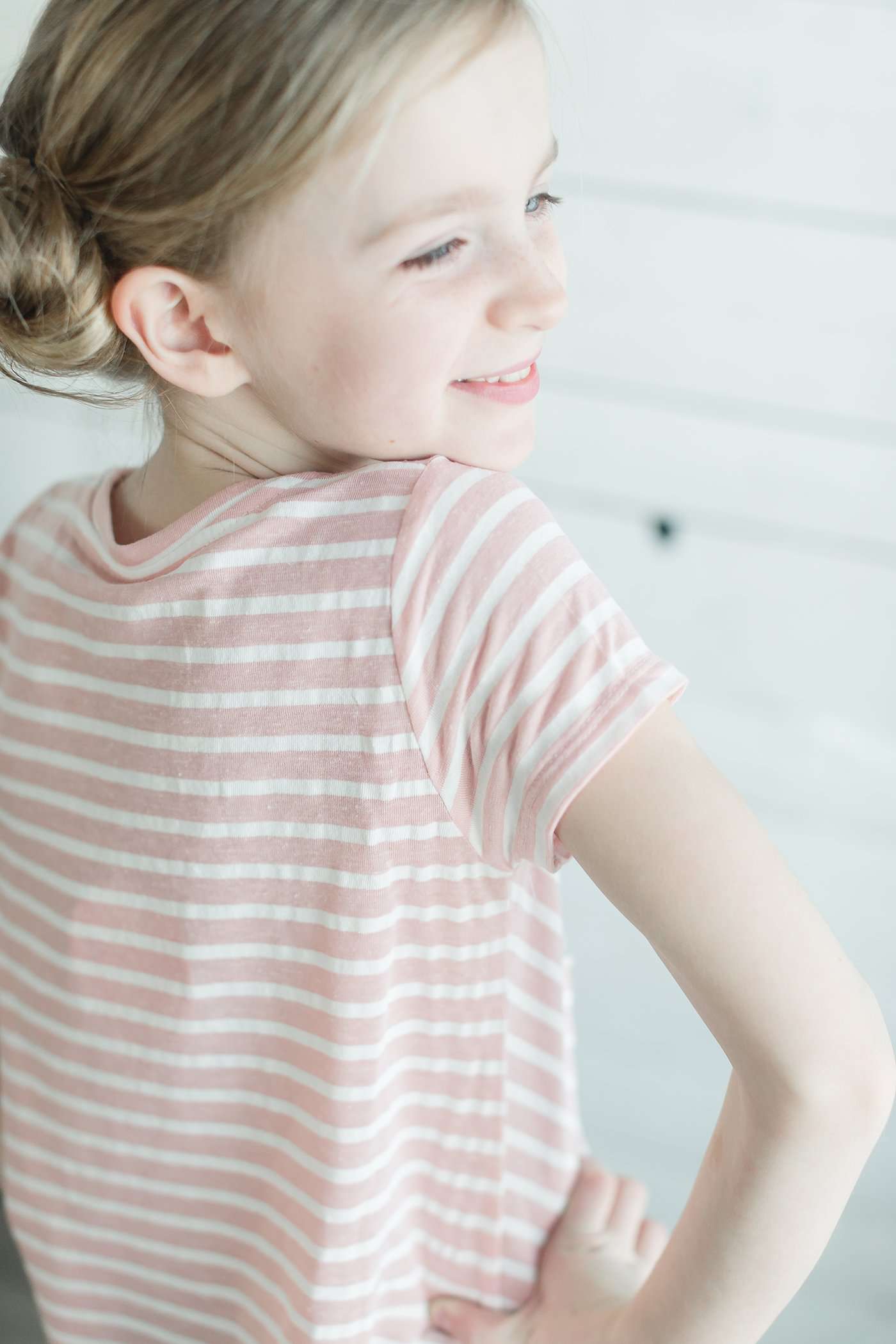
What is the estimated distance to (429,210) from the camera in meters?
0.51

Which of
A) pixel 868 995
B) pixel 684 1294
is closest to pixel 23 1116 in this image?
pixel 684 1294

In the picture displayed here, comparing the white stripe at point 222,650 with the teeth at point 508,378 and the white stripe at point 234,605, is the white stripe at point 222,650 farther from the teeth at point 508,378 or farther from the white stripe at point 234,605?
the teeth at point 508,378

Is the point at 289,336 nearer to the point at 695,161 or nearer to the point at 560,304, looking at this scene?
the point at 560,304

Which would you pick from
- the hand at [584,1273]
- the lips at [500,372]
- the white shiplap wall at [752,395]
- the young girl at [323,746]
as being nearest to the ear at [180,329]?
the young girl at [323,746]

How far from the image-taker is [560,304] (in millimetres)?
560

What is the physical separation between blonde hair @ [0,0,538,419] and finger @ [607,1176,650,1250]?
575 mm

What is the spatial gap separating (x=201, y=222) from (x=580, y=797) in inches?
12.1

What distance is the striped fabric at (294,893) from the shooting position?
51 cm

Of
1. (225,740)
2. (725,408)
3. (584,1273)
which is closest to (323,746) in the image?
(225,740)

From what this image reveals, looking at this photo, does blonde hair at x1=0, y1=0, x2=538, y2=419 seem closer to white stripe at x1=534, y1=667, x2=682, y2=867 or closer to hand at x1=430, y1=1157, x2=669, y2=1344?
white stripe at x1=534, y1=667, x2=682, y2=867

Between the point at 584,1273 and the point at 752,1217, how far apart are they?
0.78 feet

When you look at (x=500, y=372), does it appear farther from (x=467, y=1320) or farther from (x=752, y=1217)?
(x=467, y=1320)

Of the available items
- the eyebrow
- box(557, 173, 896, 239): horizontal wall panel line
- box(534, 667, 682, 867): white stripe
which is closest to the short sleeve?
box(534, 667, 682, 867): white stripe

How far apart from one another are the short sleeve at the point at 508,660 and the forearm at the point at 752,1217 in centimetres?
15
